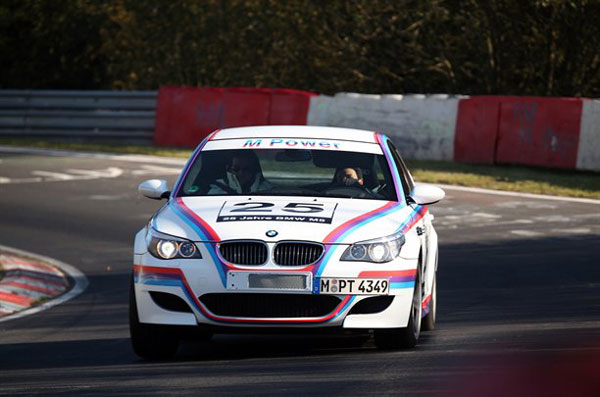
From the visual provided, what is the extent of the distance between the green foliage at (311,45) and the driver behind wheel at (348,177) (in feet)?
66.0

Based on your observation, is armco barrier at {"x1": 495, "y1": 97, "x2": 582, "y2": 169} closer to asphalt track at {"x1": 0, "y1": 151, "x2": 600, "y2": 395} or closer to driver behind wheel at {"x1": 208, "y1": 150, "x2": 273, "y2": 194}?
asphalt track at {"x1": 0, "y1": 151, "x2": 600, "y2": 395}

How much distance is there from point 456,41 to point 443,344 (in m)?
23.8

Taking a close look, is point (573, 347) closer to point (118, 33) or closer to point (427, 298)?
point (427, 298)

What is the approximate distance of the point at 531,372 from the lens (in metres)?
7.82

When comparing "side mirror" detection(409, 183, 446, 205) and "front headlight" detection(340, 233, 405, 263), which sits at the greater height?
"side mirror" detection(409, 183, 446, 205)

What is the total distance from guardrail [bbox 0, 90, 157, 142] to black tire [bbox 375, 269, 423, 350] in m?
22.7

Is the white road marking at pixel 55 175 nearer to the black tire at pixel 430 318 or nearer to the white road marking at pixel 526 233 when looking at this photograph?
the white road marking at pixel 526 233

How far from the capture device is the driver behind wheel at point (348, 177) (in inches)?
388

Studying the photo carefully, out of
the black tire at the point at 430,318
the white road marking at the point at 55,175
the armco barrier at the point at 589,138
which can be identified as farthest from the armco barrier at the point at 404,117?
the black tire at the point at 430,318

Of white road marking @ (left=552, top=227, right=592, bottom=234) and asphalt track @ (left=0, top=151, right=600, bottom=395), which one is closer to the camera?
asphalt track @ (left=0, top=151, right=600, bottom=395)

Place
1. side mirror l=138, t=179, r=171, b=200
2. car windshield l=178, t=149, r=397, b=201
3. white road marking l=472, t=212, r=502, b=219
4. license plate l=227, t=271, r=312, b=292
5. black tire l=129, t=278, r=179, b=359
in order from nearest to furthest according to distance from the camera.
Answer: license plate l=227, t=271, r=312, b=292 < black tire l=129, t=278, r=179, b=359 < car windshield l=178, t=149, r=397, b=201 < side mirror l=138, t=179, r=171, b=200 < white road marking l=472, t=212, r=502, b=219

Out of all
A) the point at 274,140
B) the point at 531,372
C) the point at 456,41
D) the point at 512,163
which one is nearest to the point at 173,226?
the point at 274,140

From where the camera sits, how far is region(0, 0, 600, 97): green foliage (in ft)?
101

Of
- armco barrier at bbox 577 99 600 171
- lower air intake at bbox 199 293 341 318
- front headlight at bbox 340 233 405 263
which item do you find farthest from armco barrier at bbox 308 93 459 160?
lower air intake at bbox 199 293 341 318
